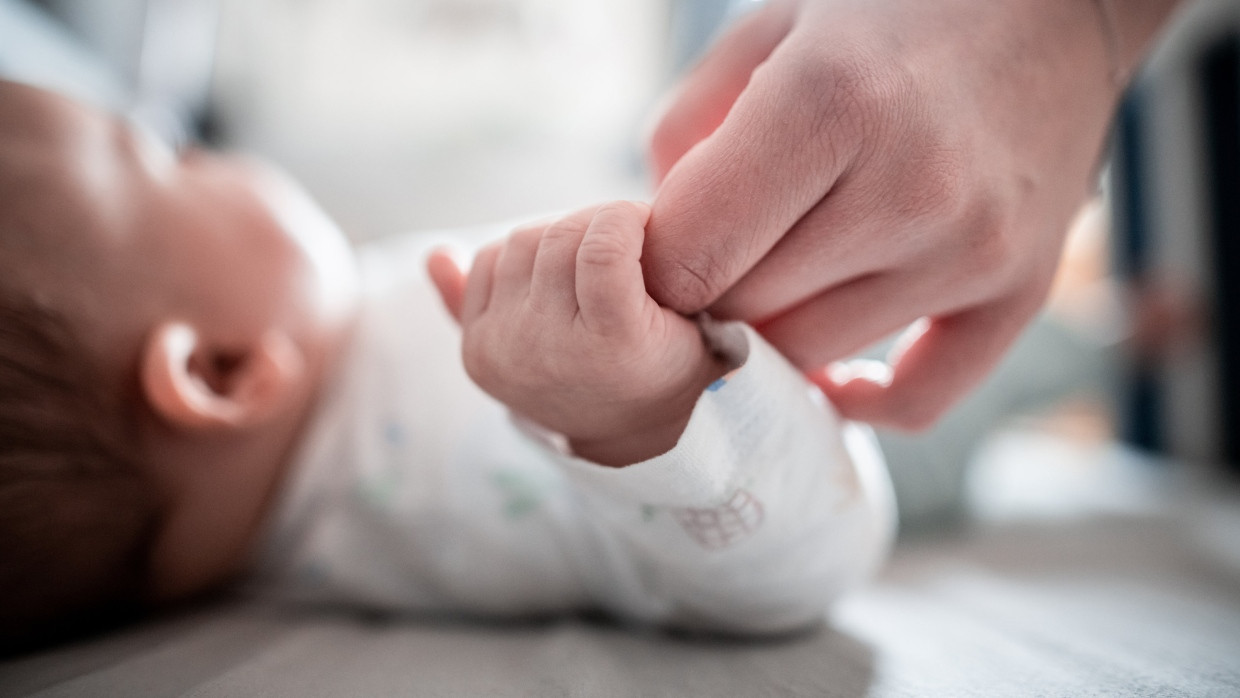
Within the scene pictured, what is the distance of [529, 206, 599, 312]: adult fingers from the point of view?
35cm

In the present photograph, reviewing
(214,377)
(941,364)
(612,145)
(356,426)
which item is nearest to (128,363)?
(214,377)

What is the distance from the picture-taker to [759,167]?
0.36 metres

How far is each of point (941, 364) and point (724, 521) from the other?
20 centimetres

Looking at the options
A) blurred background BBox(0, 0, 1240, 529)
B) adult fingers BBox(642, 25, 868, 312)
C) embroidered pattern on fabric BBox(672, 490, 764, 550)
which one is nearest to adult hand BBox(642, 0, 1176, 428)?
adult fingers BBox(642, 25, 868, 312)

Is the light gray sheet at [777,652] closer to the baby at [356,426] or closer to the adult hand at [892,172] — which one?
the baby at [356,426]

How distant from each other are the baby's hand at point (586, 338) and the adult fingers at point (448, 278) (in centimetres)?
1

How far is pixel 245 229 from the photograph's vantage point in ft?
2.08

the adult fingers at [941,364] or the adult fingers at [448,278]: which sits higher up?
the adult fingers at [448,278]

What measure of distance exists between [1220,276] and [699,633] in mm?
1353

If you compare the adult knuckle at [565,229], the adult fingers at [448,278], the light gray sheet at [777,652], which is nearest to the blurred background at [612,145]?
the light gray sheet at [777,652]

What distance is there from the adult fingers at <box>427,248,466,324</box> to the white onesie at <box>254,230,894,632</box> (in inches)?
3.3

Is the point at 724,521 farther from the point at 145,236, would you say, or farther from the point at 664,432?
the point at 145,236

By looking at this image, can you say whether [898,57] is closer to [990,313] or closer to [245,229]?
[990,313]

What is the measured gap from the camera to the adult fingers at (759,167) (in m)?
0.36
